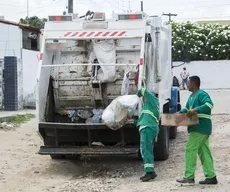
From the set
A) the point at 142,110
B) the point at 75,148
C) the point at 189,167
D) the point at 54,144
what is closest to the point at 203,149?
the point at 189,167

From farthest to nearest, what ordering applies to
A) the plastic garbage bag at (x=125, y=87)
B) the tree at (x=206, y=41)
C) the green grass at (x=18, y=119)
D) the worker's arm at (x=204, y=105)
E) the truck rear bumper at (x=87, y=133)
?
the tree at (x=206, y=41)
the green grass at (x=18, y=119)
the plastic garbage bag at (x=125, y=87)
the truck rear bumper at (x=87, y=133)
the worker's arm at (x=204, y=105)

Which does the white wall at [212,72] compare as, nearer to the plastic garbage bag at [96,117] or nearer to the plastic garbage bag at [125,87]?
the plastic garbage bag at [96,117]

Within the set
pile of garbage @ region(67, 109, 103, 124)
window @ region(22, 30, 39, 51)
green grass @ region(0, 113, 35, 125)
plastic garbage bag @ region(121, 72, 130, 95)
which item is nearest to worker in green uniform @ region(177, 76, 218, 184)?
plastic garbage bag @ region(121, 72, 130, 95)

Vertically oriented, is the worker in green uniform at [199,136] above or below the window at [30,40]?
below

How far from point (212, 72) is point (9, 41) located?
21.4 metres

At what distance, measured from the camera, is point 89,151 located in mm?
8359

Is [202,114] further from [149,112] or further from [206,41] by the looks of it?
[206,41]

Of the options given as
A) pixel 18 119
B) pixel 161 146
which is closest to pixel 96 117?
pixel 161 146

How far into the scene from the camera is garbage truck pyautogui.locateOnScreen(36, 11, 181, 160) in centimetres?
865

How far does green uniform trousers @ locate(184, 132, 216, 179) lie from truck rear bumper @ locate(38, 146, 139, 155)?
1.40 meters

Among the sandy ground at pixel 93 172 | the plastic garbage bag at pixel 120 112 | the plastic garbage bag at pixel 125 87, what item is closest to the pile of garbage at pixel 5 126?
the sandy ground at pixel 93 172

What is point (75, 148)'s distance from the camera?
28.0ft

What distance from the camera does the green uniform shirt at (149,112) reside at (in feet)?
25.2

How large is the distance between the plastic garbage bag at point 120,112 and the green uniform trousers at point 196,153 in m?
1.39
